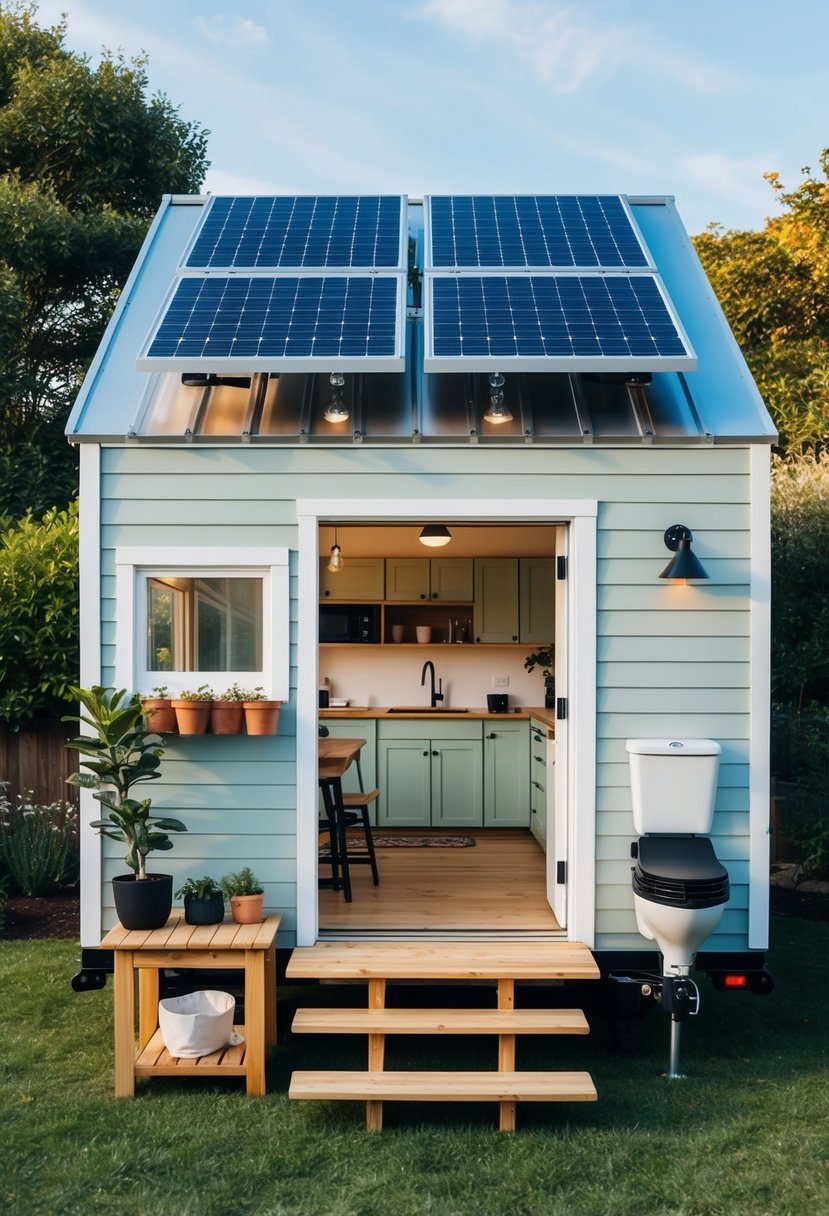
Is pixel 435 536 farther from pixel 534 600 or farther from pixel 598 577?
pixel 598 577

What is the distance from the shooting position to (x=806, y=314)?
12.1 m

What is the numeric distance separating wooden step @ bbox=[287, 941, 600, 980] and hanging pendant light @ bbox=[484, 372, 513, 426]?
93.8 inches

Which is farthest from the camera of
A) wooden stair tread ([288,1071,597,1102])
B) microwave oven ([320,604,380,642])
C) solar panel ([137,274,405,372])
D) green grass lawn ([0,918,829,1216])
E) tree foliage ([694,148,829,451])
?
tree foliage ([694,148,829,451])

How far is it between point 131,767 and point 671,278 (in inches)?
151

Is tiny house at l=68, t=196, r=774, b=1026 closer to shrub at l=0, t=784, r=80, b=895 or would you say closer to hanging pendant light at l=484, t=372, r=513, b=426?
hanging pendant light at l=484, t=372, r=513, b=426

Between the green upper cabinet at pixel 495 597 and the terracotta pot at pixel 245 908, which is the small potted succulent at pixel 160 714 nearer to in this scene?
the terracotta pot at pixel 245 908

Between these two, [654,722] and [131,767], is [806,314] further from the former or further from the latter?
[131,767]

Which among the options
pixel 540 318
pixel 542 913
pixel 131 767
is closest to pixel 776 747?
pixel 542 913

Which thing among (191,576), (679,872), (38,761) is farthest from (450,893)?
(38,761)

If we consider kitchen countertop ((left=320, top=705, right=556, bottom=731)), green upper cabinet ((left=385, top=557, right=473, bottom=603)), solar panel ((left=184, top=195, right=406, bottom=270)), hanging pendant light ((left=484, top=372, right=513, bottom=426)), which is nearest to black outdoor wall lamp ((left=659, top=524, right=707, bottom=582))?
hanging pendant light ((left=484, top=372, right=513, bottom=426))

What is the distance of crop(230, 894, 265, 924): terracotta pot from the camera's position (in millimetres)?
4570

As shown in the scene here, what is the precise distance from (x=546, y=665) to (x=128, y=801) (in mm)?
4647

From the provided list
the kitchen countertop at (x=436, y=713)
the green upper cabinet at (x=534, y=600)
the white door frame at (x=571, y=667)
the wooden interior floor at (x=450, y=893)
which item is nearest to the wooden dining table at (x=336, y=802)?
the wooden interior floor at (x=450, y=893)

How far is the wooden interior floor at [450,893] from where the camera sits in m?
5.08
